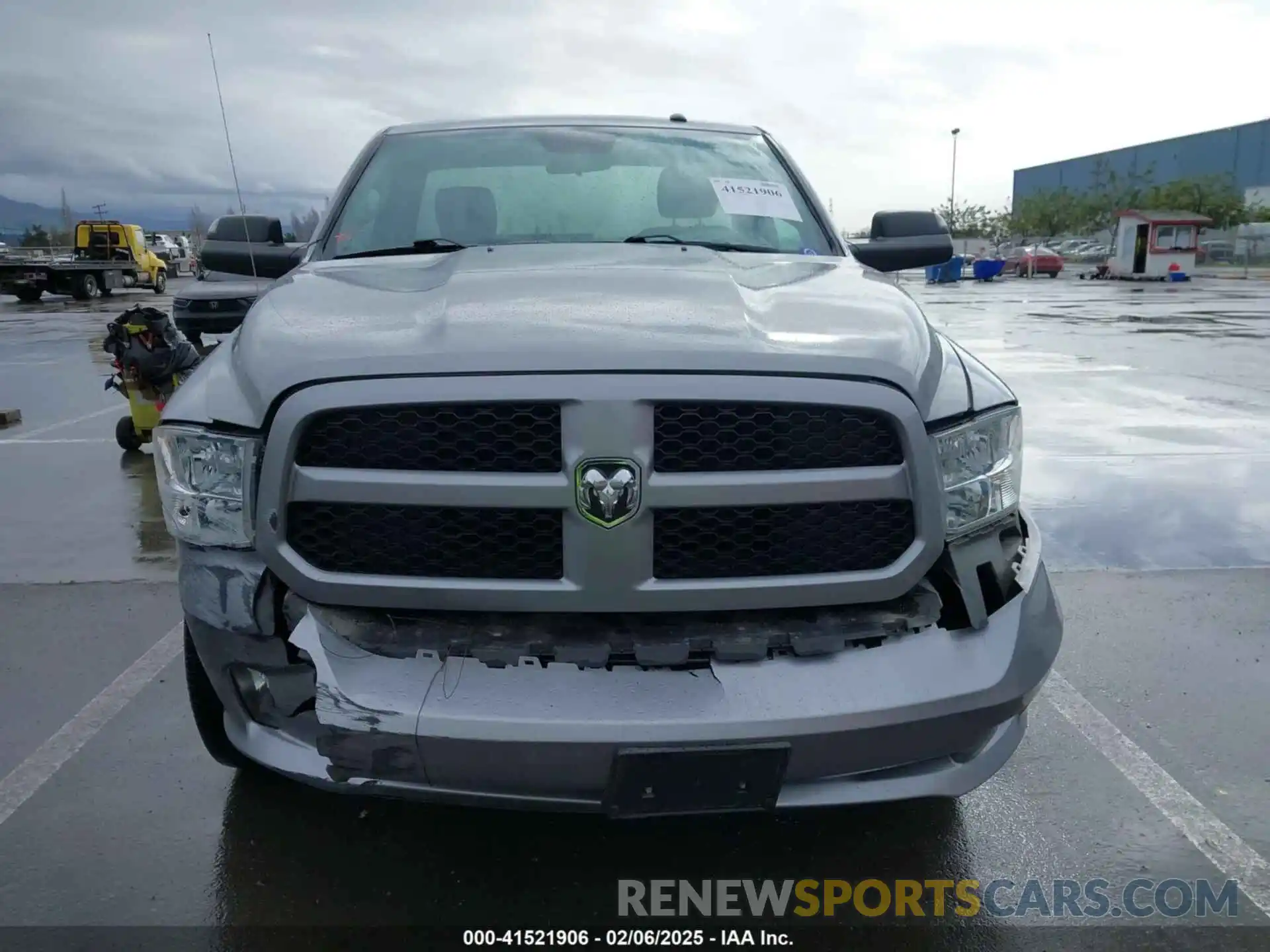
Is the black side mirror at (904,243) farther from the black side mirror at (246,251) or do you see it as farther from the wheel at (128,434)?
the wheel at (128,434)

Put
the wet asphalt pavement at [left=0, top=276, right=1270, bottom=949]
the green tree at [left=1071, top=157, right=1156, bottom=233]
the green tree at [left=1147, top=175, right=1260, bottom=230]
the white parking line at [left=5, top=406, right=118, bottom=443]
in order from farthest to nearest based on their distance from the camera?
the green tree at [left=1071, top=157, right=1156, bottom=233] → the green tree at [left=1147, top=175, right=1260, bottom=230] → the white parking line at [left=5, top=406, right=118, bottom=443] → the wet asphalt pavement at [left=0, top=276, right=1270, bottom=949]

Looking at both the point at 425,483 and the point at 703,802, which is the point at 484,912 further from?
the point at 425,483

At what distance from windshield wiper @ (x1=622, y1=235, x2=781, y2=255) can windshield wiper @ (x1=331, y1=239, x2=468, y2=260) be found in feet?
1.80

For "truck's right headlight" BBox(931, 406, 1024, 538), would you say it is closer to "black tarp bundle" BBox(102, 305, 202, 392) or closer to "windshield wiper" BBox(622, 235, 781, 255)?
"windshield wiper" BBox(622, 235, 781, 255)

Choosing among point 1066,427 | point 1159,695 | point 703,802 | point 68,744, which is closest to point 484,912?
point 703,802

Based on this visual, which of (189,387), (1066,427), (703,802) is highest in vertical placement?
(189,387)

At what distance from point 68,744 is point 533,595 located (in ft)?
6.63

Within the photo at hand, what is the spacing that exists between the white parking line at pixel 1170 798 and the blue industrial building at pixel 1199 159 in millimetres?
75965

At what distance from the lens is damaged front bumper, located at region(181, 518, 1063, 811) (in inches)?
74.1

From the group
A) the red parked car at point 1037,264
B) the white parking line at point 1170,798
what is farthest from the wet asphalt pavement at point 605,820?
the red parked car at point 1037,264

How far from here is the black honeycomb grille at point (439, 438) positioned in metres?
1.98

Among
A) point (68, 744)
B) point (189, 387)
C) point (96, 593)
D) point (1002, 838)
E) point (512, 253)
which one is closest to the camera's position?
point (189, 387)

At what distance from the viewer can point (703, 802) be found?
6.36ft

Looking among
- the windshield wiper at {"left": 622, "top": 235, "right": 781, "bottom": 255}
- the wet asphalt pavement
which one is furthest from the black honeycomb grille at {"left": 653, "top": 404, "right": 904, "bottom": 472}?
the windshield wiper at {"left": 622, "top": 235, "right": 781, "bottom": 255}
